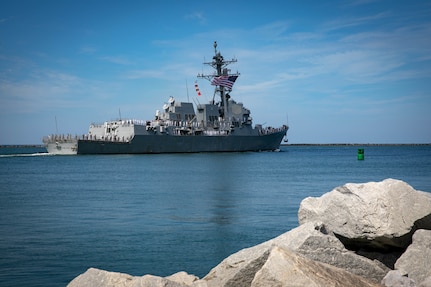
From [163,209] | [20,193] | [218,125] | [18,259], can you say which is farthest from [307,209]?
[218,125]

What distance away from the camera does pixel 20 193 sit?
Result: 2617 centimetres

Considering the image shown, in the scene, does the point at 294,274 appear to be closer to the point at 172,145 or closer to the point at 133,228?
the point at 133,228

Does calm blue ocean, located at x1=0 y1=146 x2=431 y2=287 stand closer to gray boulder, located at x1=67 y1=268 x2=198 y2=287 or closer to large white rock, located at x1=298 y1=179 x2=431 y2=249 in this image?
large white rock, located at x1=298 y1=179 x2=431 y2=249

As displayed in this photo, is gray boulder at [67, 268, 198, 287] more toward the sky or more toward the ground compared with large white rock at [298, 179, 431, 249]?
more toward the ground

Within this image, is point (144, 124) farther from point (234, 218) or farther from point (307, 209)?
point (307, 209)

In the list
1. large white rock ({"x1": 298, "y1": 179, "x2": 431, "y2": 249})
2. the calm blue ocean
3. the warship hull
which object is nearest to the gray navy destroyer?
the warship hull

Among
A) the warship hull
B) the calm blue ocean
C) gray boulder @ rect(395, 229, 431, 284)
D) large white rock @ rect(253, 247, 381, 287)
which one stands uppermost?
the warship hull

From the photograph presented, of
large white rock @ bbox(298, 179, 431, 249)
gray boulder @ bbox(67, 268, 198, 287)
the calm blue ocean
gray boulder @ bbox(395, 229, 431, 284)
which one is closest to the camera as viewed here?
gray boulder @ bbox(67, 268, 198, 287)

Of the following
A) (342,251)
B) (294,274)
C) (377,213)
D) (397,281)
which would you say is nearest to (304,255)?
(342,251)

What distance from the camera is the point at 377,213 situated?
747 cm

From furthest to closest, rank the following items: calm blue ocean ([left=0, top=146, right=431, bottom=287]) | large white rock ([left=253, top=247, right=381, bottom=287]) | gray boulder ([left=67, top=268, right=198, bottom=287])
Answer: calm blue ocean ([left=0, top=146, right=431, bottom=287]) → gray boulder ([left=67, top=268, right=198, bottom=287]) → large white rock ([left=253, top=247, right=381, bottom=287])

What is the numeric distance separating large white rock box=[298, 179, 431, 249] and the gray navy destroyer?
5997cm

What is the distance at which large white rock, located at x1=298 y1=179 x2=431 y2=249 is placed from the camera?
736cm

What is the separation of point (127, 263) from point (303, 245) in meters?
4.82
